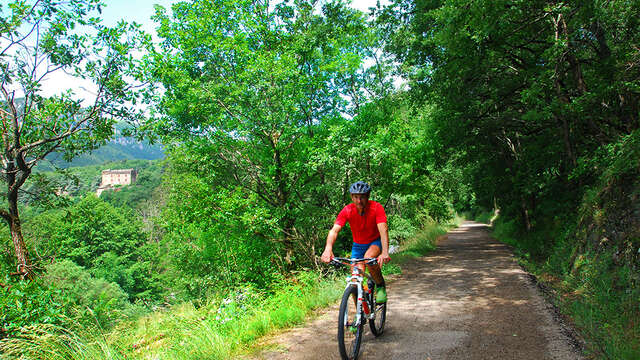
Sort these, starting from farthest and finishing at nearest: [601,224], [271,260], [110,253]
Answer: [110,253], [271,260], [601,224]

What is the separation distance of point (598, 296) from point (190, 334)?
550 centimetres

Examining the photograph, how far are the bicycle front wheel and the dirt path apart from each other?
0.80 ft

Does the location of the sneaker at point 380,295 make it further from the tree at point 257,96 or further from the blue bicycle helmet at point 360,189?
the tree at point 257,96

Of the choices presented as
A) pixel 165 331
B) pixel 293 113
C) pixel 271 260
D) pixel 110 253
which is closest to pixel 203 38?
pixel 293 113

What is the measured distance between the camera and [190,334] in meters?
4.47

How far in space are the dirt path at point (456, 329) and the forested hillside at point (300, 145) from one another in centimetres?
44

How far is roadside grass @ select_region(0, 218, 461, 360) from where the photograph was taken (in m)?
4.16

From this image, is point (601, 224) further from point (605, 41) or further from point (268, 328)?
point (268, 328)

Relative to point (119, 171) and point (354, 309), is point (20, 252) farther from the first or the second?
point (119, 171)

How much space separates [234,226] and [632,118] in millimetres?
10915

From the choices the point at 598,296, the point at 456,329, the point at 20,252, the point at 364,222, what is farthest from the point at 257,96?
the point at 598,296

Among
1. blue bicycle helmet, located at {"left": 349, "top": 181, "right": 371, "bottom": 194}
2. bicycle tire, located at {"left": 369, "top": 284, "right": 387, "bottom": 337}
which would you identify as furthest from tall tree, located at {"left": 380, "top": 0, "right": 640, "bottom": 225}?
bicycle tire, located at {"left": 369, "top": 284, "right": 387, "bottom": 337}

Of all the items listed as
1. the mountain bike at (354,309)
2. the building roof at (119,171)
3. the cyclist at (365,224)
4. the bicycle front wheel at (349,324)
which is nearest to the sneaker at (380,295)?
the cyclist at (365,224)

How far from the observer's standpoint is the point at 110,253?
167 ft
